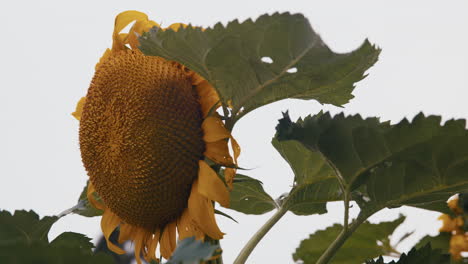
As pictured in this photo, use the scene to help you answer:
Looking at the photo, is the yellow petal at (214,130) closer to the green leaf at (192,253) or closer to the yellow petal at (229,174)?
the yellow petal at (229,174)

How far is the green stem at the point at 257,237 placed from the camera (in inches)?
36.1

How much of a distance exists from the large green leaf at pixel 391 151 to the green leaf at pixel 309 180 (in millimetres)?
119

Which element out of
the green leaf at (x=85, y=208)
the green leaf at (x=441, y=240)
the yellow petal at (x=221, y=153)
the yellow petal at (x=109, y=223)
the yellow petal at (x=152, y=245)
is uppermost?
the green leaf at (x=441, y=240)

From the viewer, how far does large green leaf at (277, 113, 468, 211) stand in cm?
76

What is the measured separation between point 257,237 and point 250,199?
0.17m

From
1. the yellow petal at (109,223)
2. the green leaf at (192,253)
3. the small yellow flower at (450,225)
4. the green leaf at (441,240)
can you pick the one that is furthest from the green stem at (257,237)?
the small yellow flower at (450,225)

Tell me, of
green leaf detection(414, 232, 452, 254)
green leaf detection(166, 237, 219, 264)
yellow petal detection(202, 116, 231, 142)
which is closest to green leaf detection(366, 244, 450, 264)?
yellow petal detection(202, 116, 231, 142)

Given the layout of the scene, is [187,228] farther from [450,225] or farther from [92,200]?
[450,225]

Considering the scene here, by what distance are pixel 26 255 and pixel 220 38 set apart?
1.23 feet

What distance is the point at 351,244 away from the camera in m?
1.43

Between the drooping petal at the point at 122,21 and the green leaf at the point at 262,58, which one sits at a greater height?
the drooping petal at the point at 122,21

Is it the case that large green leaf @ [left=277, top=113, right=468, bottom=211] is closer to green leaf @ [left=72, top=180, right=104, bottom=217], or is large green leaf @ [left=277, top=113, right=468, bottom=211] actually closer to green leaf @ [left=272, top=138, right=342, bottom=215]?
green leaf @ [left=272, top=138, right=342, bottom=215]

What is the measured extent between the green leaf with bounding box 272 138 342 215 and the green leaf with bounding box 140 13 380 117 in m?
0.15

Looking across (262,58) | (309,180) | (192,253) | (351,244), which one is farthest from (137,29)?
(351,244)
